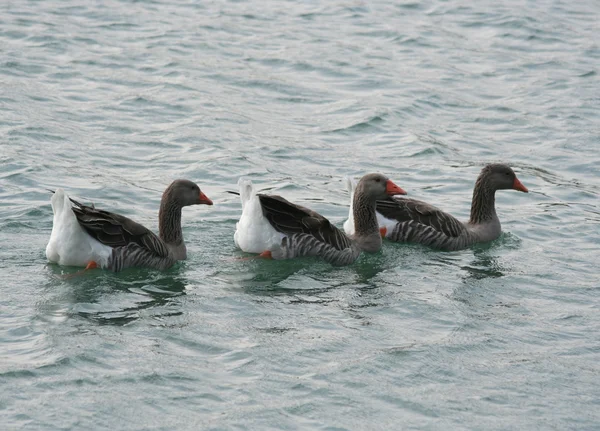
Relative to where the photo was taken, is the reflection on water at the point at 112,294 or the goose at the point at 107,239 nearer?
the reflection on water at the point at 112,294

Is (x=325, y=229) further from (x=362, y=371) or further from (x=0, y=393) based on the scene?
(x=0, y=393)

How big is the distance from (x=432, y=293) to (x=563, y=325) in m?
1.44

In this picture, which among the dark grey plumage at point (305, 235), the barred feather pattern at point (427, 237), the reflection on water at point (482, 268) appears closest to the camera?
the dark grey plumage at point (305, 235)

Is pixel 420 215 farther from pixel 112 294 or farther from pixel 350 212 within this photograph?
pixel 112 294

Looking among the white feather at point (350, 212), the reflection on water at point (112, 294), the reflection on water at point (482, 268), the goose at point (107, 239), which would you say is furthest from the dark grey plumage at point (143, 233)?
the reflection on water at point (482, 268)

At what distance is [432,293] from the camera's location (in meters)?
11.7

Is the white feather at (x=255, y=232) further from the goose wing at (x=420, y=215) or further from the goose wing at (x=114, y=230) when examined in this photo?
the goose wing at (x=420, y=215)

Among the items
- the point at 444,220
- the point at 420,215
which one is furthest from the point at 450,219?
the point at 420,215

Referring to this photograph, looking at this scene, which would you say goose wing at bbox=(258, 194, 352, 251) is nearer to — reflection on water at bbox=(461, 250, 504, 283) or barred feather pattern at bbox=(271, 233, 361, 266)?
barred feather pattern at bbox=(271, 233, 361, 266)

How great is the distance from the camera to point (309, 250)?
12.5 meters

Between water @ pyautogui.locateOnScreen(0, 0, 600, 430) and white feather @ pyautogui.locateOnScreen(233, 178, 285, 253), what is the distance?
0.71 ft

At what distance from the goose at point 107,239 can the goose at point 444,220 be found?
2.37 meters

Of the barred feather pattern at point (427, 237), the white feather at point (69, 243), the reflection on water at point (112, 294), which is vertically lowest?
the barred feather pattern at point (427, 237)

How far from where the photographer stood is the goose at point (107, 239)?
11188mm
